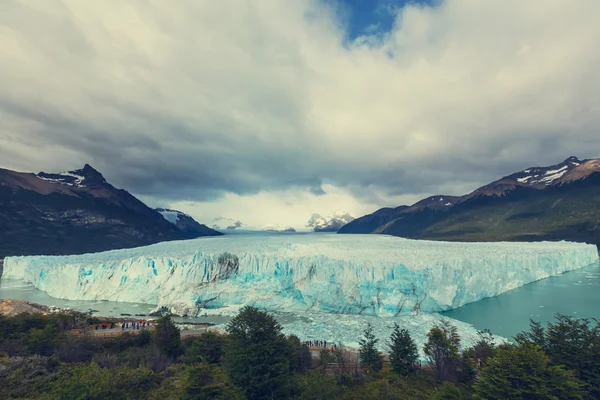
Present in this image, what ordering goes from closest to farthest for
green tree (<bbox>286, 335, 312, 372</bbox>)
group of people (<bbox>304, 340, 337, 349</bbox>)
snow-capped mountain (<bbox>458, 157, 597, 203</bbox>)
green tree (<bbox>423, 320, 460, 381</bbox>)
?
green tree (<bbox>423, 320, 460, 381</bbox>) → green tree (<bbox>286, 335, 312, 372</bbox>) → group of people (<bbox>304, 340, 337, 349</bbox>) → snow-capped mountain (<bbox>458, 157, 597, 203</bbox>)

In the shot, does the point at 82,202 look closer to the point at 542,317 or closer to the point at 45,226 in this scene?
the point at 45,226

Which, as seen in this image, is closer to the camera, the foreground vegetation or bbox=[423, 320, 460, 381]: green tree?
the foreground vegetation

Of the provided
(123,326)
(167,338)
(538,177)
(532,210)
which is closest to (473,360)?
(167,338)

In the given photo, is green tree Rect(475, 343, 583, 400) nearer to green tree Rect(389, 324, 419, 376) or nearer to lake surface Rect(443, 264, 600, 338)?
green tree Rect(389, 324, 419, 376)

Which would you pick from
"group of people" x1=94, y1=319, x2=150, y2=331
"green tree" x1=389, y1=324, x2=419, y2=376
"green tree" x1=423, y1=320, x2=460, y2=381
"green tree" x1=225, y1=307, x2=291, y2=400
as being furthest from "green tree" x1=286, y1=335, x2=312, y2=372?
"group of people" x1=94, y1=319, x2=150, y2=331

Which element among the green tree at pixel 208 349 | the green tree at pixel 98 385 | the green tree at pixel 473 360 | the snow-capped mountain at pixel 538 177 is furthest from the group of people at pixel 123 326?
the snow-capped mountain at pixel 538 177

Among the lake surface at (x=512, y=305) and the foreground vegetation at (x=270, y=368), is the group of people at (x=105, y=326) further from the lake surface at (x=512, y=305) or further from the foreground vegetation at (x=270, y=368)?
the lake surface at (x=512, y=305)
